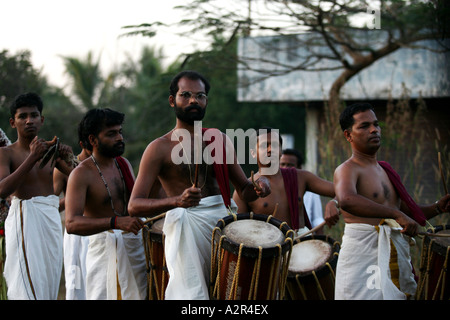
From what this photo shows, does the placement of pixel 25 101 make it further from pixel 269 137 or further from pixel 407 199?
pixel 407 199

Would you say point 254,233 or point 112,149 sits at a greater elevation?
point 112,149

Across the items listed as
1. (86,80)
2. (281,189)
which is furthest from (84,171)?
(86,80)

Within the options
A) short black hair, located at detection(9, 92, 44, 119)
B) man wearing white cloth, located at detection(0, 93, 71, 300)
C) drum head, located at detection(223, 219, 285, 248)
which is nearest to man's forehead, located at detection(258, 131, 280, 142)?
drum head, located at detection(223, 219, 285, 248)

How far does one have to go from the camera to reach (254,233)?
389 centimetres

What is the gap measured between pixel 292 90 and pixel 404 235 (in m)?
8.67

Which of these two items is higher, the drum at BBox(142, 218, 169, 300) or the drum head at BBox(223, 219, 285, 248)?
the drum head at BBox(223, 219, 285, 248)

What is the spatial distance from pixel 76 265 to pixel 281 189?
2.43 m

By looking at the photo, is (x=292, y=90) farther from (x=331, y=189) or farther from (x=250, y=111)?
(x=331, y=189)

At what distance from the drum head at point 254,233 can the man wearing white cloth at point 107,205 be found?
1169 millimetres

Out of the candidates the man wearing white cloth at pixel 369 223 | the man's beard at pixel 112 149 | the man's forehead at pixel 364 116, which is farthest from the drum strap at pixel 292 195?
the man's beard at pixel 112 149

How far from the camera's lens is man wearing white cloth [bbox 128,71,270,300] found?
3828mm

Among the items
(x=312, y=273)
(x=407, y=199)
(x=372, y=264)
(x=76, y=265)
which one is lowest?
(x=76, y=265)

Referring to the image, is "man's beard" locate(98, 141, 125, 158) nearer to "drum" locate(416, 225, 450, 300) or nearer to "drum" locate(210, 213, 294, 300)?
"drum" locate(210, 213, 294, 300)

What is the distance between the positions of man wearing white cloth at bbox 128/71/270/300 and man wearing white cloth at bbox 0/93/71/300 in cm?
162
